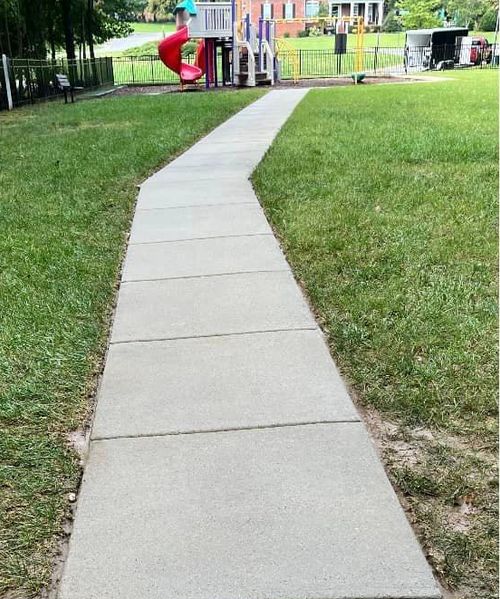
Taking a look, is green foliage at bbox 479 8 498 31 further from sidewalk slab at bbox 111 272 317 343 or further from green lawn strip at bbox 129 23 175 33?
sidewalk slab at bbox 111 272 317 343

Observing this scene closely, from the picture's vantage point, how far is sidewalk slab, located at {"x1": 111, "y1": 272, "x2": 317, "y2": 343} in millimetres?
3592

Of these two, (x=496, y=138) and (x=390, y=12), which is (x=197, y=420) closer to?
(x=496, y=138)

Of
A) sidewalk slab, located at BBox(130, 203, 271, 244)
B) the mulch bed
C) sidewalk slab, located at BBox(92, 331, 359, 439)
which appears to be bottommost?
sidewalk slab, located at BBox(92, 331, 359, 439)

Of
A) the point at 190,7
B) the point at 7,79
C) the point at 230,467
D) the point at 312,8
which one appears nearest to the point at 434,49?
the point at 190,7

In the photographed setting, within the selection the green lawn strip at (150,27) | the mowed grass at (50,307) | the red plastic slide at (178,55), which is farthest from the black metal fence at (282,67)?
the green lawn strip at (150,27)

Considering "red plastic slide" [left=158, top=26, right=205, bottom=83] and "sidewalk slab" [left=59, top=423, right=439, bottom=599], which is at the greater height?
"red plastic slide" [left=158, top=26, right=205, bottom=83]

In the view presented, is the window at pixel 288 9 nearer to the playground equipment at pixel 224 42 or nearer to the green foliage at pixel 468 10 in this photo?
the green foliage at pixel 468 10

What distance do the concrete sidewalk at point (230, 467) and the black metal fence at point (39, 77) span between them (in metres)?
19.0

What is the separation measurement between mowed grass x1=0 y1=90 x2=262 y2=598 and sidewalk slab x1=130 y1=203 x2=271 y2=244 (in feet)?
0.72

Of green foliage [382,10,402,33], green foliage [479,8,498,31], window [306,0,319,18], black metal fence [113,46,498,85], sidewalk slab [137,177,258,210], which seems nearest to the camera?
sidewalk slab [137,177,258,210]

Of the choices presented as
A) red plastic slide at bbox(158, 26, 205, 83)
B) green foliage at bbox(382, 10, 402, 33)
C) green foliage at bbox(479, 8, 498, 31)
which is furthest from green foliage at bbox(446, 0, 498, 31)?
red plastic slide at bbox(158, 26, 205, 83)

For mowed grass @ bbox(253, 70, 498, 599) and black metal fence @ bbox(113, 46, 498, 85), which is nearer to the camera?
mowed grass @ bbox(253, 70, 498, 599)

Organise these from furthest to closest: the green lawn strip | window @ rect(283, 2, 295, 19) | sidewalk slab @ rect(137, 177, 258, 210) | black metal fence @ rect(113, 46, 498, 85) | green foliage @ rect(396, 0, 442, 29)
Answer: the green lawn strip
window @ rect(283, 2, 295, 19)
green foliage @ rect(396, 0, 442, 29)
black metal fence @ rect(113, 46, 498, 85)
sidewalk slab @ rect(137, 177, 258, 210)

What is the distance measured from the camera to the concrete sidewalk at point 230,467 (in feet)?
6.11
